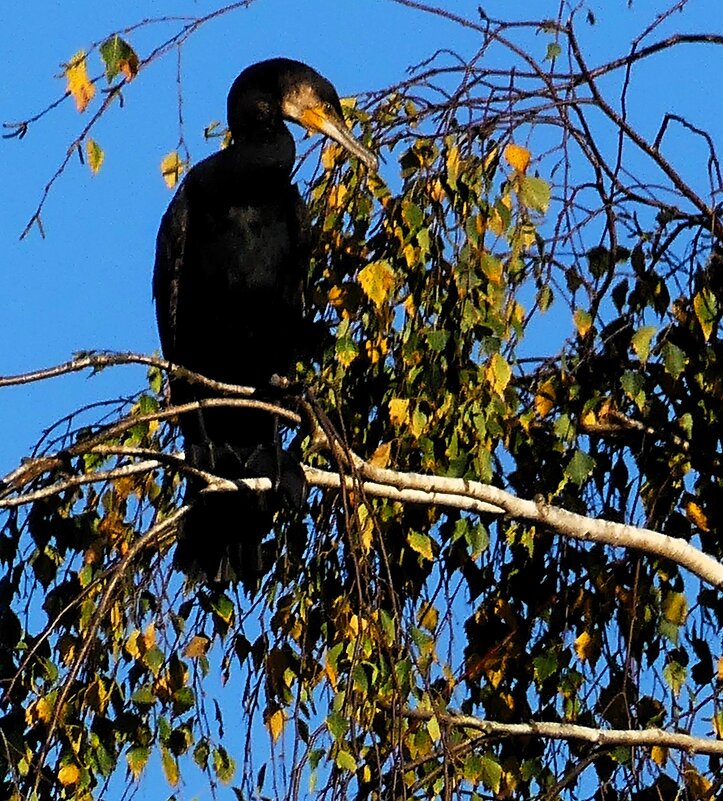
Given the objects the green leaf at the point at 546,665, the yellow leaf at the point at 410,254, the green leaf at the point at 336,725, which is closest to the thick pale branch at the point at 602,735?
the green leaf at the point at 546,665

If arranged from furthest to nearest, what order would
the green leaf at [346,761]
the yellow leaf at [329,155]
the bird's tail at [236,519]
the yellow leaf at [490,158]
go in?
the yellow leaf at [329,155], the bird's tail at [236,519], the yellow leaf at [490,158], the green leaf at [346,761]

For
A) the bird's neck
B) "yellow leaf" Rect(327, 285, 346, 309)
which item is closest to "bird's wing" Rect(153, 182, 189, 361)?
the bird's neck

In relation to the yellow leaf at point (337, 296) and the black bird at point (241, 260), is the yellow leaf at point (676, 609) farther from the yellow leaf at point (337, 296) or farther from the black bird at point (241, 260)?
the black bird at point (241, 260)

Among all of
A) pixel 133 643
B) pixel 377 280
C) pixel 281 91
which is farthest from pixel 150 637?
pixel 281 91

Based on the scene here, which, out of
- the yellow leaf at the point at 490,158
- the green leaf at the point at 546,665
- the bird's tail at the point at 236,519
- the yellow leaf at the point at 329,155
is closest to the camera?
the green leaf at the point at 546,665

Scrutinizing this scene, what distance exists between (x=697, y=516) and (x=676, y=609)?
20cm

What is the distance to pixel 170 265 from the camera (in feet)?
11.0

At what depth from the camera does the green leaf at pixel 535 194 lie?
92.4 inches

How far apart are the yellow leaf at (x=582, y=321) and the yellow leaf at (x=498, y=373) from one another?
0.21m

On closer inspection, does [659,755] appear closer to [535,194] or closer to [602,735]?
[602,735]

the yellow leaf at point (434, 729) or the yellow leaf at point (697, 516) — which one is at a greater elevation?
the yellow leaf at point (697, 516)

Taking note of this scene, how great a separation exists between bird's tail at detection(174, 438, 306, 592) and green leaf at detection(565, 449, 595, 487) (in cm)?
48

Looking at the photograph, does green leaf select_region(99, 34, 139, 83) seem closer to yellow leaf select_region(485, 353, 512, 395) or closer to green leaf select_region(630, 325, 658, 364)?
yellow leaf select_region(485, 353, 512, 395)

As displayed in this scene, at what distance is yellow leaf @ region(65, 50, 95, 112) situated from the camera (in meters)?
2.42
